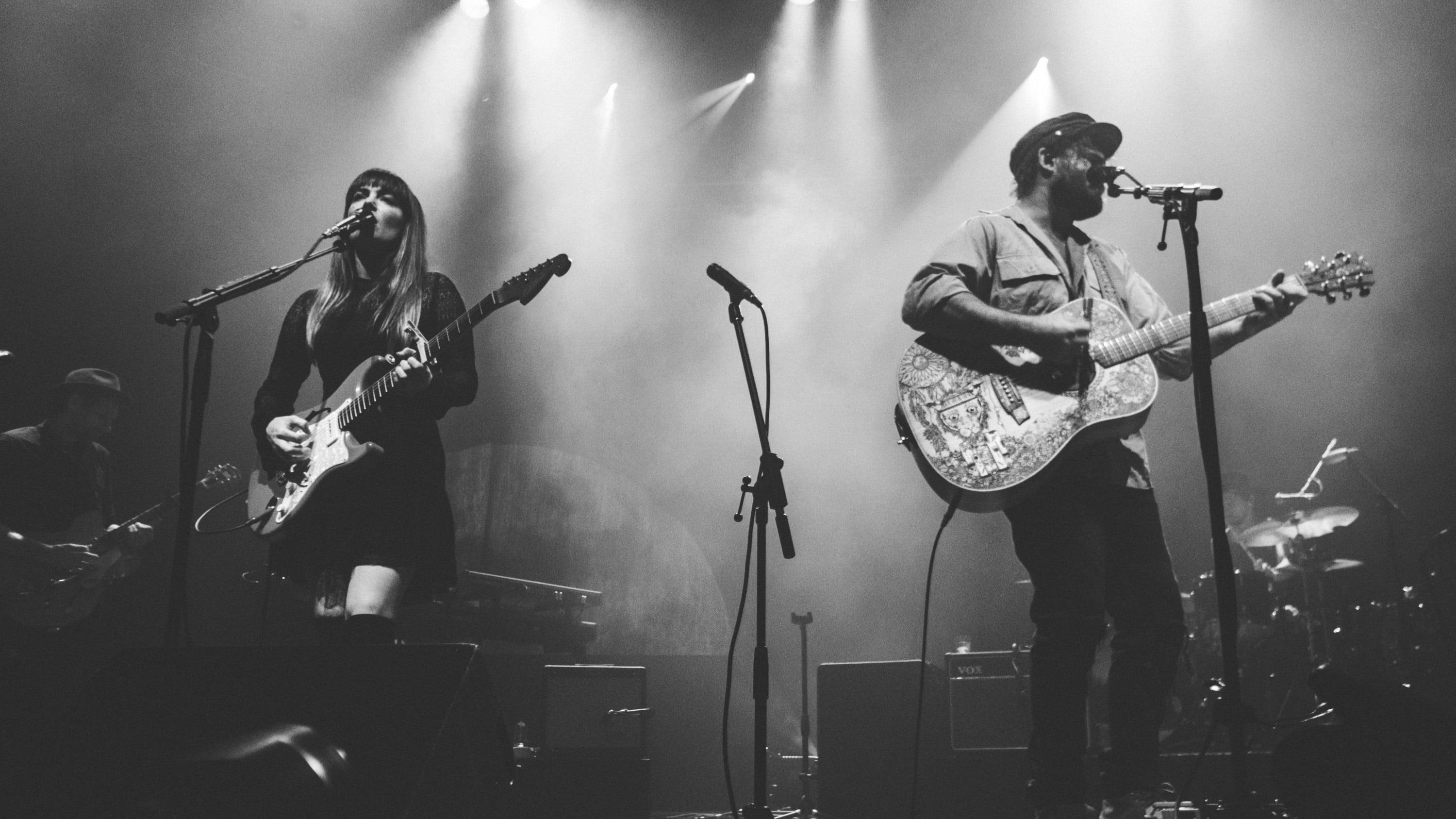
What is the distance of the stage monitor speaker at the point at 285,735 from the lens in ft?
5.32

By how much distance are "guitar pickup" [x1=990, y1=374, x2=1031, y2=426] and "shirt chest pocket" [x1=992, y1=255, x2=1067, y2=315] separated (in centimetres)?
22

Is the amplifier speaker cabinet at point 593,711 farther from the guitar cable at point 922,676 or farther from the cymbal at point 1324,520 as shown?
the cymbal at point 1324,520

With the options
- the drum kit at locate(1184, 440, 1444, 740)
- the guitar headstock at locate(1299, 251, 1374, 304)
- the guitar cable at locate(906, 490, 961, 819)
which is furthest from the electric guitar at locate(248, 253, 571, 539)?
the drum kit at locate(1184, 440, 1444, 740)

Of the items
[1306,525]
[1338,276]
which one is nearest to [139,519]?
[1338,276]

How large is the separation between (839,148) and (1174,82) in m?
2.29

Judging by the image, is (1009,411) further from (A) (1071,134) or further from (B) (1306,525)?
(B) (1306,525)

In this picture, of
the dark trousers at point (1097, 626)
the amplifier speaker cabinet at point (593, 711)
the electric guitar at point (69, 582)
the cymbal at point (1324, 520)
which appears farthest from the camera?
the cymbal at point (1324, 520)

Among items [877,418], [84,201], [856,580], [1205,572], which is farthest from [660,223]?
[1205,572]

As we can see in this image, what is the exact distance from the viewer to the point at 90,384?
550 cm

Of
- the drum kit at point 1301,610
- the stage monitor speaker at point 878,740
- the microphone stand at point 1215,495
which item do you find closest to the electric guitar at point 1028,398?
the microphone stand at point 1215,495

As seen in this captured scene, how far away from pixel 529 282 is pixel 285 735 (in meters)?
1.83

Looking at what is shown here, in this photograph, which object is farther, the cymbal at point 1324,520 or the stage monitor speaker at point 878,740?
the cymbal at point 1324,520

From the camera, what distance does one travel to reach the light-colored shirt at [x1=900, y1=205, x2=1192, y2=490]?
302 cm

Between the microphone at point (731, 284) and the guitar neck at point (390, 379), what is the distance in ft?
2.29
